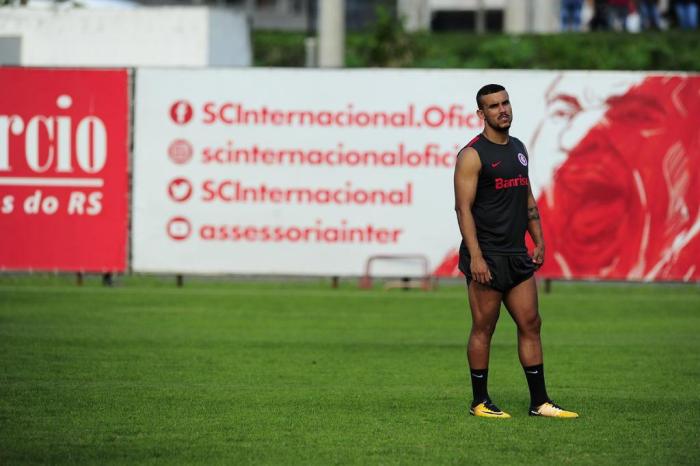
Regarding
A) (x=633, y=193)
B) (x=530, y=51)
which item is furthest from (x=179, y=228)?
(x=530, y=51)

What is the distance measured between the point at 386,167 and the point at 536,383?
12.4 m

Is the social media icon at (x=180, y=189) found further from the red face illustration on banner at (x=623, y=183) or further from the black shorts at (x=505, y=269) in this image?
the black shorts at (x=505, y=269)

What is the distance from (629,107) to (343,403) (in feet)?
41.1

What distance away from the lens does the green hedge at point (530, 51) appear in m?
41.0

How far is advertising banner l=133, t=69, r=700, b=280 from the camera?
76.6 feet

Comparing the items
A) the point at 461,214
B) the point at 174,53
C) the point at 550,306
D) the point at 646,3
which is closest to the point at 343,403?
the point at 461,214

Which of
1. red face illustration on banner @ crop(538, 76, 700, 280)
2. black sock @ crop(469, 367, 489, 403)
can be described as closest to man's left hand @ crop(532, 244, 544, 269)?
black sock @ crop(469, 367, 489, 403)

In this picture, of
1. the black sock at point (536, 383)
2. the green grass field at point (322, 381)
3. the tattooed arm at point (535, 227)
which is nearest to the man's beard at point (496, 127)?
the tattooed arm at point (535, 227)

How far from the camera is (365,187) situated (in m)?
23.4

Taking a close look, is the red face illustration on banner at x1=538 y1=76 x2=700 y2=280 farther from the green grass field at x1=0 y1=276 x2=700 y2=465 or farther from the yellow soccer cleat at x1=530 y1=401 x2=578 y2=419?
the yellow soccer cleat at x1=530 y1=401 x2=578 y2=419

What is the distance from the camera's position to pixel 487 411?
11.1 metres

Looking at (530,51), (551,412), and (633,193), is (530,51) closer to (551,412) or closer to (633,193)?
(633,193)

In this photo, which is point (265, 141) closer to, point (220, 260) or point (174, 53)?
point (220, 260)

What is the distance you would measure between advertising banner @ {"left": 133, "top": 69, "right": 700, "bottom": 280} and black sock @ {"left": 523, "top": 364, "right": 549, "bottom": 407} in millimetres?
12135
